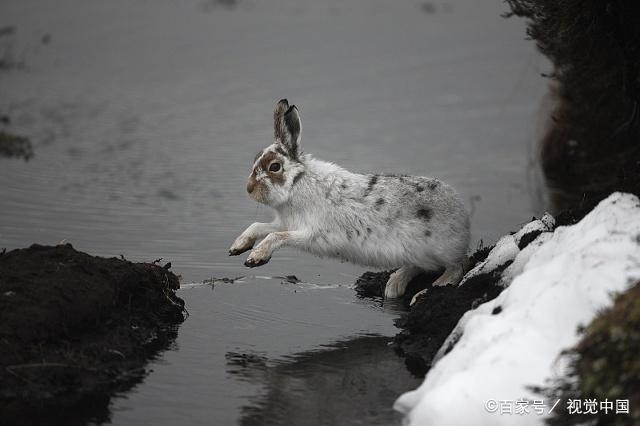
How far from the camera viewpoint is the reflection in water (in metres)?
5.58

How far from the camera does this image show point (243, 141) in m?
15.0

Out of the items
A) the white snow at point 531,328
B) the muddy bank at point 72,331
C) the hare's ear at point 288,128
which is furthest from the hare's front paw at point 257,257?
the white snow at point 531,328

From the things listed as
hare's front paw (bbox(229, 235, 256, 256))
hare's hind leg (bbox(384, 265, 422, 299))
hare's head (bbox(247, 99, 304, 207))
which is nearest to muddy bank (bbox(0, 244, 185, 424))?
hare's front paw (bbox(229, 235, 256, 256))

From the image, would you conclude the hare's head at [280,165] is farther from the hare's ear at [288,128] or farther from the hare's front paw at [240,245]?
the hare's front paw at [240,245]

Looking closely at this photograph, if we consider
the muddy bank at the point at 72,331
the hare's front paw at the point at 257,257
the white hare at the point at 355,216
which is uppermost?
the white hare at the point at 355,216

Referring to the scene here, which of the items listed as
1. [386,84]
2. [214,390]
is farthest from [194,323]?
[386,84]

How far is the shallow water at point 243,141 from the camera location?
253 inches

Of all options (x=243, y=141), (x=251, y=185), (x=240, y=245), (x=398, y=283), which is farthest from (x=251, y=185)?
(x=243, y=141)

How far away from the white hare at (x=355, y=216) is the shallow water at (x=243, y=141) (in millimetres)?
461

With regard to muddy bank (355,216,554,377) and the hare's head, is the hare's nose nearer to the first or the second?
the hare's head

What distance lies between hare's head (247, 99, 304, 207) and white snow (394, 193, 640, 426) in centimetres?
268

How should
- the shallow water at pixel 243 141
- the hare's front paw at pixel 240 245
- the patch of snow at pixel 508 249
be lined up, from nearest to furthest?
the shallow water at pixel 243 141 < the patch of snow at pixel 508 249 < the hare's front paw at pixel 240 245

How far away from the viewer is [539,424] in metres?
4.66

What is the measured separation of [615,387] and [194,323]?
356 cm
